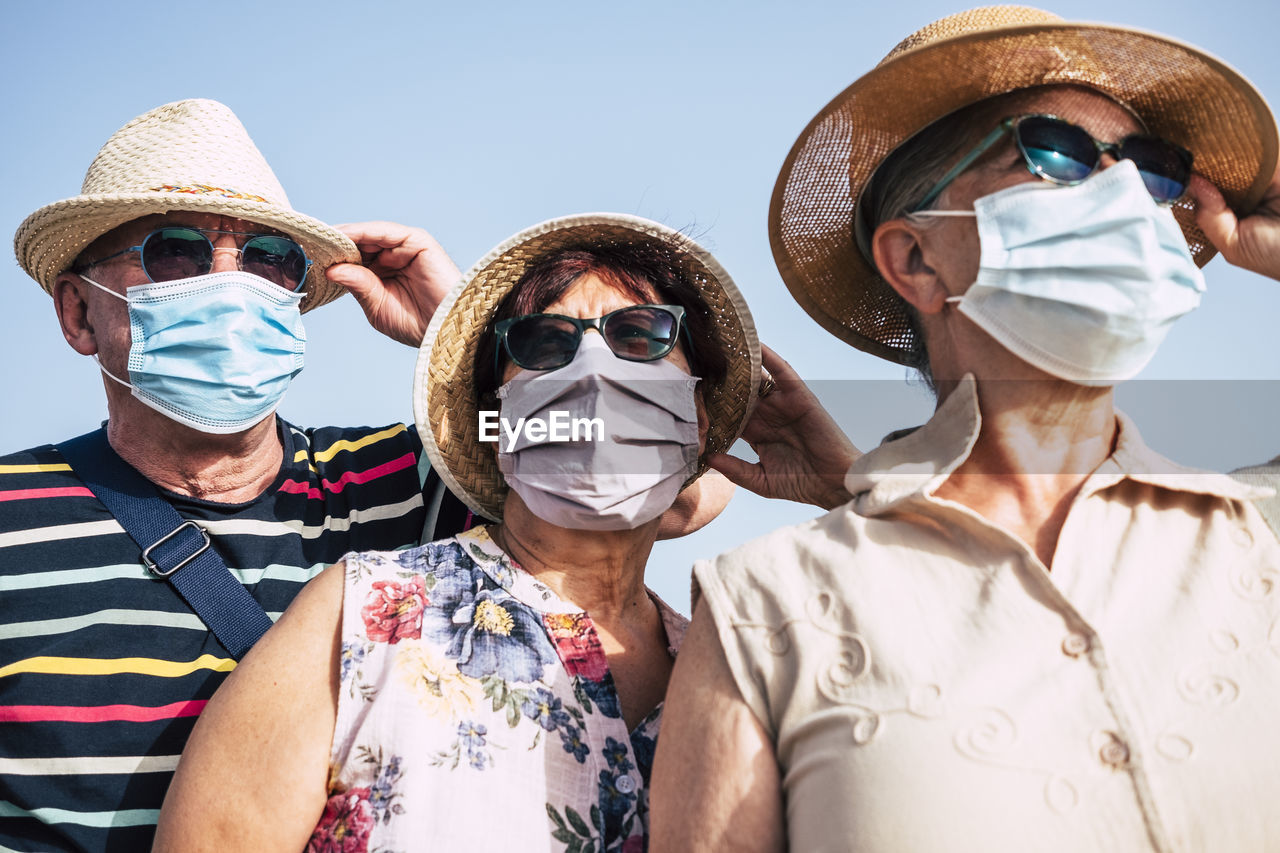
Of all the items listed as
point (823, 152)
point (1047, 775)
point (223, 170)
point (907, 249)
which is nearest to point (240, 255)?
point (223, 170)

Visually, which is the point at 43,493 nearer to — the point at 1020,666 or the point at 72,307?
the point at 72,307

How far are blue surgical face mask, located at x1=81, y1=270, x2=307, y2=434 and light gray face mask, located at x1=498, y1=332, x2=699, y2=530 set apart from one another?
3.61 feet

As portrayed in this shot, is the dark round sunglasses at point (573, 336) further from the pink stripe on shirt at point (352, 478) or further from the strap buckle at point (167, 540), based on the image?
the strap buckle at point (167, 540)

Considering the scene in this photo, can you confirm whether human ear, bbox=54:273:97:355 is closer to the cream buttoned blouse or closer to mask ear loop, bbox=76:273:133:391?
mask ear loop, bbox=76:273:133:391

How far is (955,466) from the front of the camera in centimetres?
239

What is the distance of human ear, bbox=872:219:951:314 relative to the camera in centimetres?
264

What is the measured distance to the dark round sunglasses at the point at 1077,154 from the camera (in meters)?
2.47

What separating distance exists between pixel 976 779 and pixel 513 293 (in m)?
2.13

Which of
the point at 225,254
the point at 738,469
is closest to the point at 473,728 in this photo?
the point at 738,469

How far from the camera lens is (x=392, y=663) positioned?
9.21ft

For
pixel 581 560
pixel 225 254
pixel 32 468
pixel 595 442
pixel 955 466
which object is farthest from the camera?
pixel 225 254

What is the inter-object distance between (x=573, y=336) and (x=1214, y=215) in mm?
1695

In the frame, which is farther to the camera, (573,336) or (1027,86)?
(573,336)

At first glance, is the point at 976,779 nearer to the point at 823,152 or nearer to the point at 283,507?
the point at 823,152
